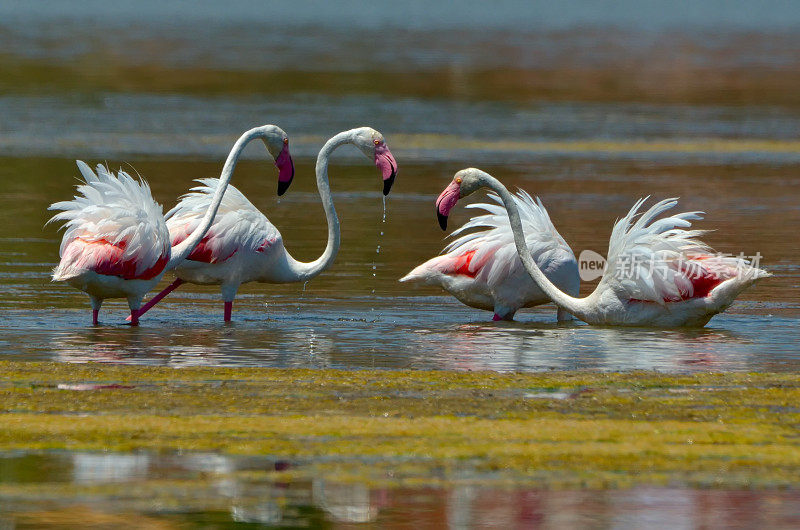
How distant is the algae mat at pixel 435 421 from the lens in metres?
6.79

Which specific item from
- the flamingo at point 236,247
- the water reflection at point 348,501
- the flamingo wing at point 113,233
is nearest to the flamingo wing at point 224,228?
the flamingo at point 236,247

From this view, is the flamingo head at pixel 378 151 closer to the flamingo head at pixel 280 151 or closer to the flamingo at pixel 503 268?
the flamingo head at pixel 280 151

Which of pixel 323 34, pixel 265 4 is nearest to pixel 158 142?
pixel 323 34

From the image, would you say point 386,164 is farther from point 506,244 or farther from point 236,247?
point 236,247

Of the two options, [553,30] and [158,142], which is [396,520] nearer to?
[158,142]

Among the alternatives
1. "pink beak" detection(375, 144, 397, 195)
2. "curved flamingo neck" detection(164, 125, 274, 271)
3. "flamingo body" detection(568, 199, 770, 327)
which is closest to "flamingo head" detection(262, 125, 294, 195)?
"curved flamingo neck" detection(164, 125, 274, 271)

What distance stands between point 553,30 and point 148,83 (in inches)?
1755

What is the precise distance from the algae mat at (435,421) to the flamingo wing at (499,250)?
2830mm

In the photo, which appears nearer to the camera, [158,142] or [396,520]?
[396,520]

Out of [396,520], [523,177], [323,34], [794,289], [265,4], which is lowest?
[396,520]

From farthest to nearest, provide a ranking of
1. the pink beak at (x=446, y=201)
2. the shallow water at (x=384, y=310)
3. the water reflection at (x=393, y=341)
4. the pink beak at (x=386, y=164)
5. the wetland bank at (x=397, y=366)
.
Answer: the pink beak at (x=386, y=164)
the pink beak at (x=446, y=201)
the shallow water at (x=384, y=310)
the water reflection at (x=393, y=341)
the wetland bank at (x=397, y=366)

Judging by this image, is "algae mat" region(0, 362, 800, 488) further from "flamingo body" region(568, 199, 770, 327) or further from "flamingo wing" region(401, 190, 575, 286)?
"flamingo wing" region(401, 190, 575, 286)

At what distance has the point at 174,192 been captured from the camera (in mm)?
19078

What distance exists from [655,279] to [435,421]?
393cm
